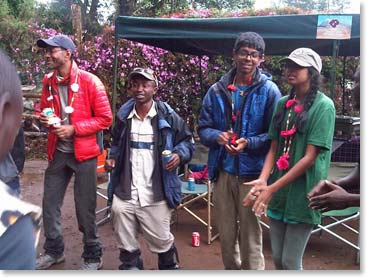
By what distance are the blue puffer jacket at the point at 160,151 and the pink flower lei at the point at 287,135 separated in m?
0.81

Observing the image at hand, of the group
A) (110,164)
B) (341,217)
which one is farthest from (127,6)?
(110,164)

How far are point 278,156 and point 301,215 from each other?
407mm

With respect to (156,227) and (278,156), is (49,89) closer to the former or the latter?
(156,227)

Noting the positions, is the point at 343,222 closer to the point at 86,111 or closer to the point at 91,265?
the point at 91,265

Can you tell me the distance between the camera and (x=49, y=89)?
391 centimetres

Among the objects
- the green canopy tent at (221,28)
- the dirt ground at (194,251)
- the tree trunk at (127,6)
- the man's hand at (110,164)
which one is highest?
the tree trunk at (127,6)

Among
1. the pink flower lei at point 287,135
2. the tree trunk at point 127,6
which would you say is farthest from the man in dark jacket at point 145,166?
the tree trunk at point 127,6

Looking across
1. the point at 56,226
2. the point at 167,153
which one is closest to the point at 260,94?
the point at 167,153

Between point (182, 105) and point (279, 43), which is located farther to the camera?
point (182, 105)

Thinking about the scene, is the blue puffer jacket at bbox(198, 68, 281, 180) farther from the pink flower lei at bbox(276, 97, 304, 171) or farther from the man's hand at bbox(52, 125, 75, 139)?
the man's hand at bbox(52, 125, 75, 139)

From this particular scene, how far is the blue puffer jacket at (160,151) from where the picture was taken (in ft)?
11.6

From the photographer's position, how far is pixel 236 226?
3.35m

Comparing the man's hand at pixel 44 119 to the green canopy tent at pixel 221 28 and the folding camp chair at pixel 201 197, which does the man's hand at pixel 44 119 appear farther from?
the folding camp chair at pixel 201 197

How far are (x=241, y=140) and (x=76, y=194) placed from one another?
1489 mm
